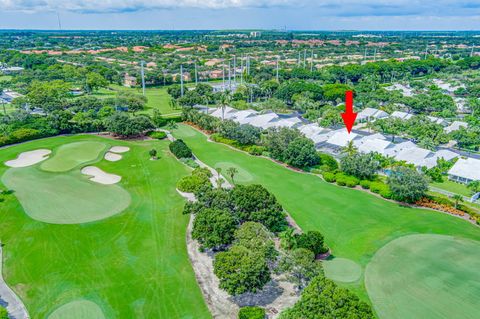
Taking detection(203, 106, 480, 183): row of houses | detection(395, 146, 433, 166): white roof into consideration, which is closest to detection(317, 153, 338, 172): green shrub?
detection(203, 106, 480, 183): row of houses

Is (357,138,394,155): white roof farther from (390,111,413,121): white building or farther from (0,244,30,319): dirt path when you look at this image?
(0,244,30,319): dirt path

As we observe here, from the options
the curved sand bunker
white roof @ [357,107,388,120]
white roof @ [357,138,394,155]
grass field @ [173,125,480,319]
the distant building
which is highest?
the distant building

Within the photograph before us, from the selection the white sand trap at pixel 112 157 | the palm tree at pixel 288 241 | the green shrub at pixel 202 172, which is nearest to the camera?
the palm tree at pixel 288 241

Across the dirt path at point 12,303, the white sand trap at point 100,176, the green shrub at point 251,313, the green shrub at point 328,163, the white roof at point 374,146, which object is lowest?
the dirt path at point 12,303

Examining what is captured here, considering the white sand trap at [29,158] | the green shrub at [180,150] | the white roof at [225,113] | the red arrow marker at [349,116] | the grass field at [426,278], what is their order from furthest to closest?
1. the white roof at [225,113]
2. the red arrow marker at [349,116]
3. the green shrub at [180,150]
4. the white sand trap at [29,158]
5. the grass field at [426,278]

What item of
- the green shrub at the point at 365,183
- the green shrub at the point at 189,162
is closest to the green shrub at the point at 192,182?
the green shrub at the point at 189,162

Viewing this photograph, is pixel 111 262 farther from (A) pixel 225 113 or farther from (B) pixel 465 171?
(A) pixel 225 113

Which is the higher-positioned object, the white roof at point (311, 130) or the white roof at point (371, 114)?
the white roof at point (371, 114)

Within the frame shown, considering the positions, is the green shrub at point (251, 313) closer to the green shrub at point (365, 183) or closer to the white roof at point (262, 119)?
the green shrub at point (365, 183)

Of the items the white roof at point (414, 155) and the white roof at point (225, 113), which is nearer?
the white roof at point (414, 155)
